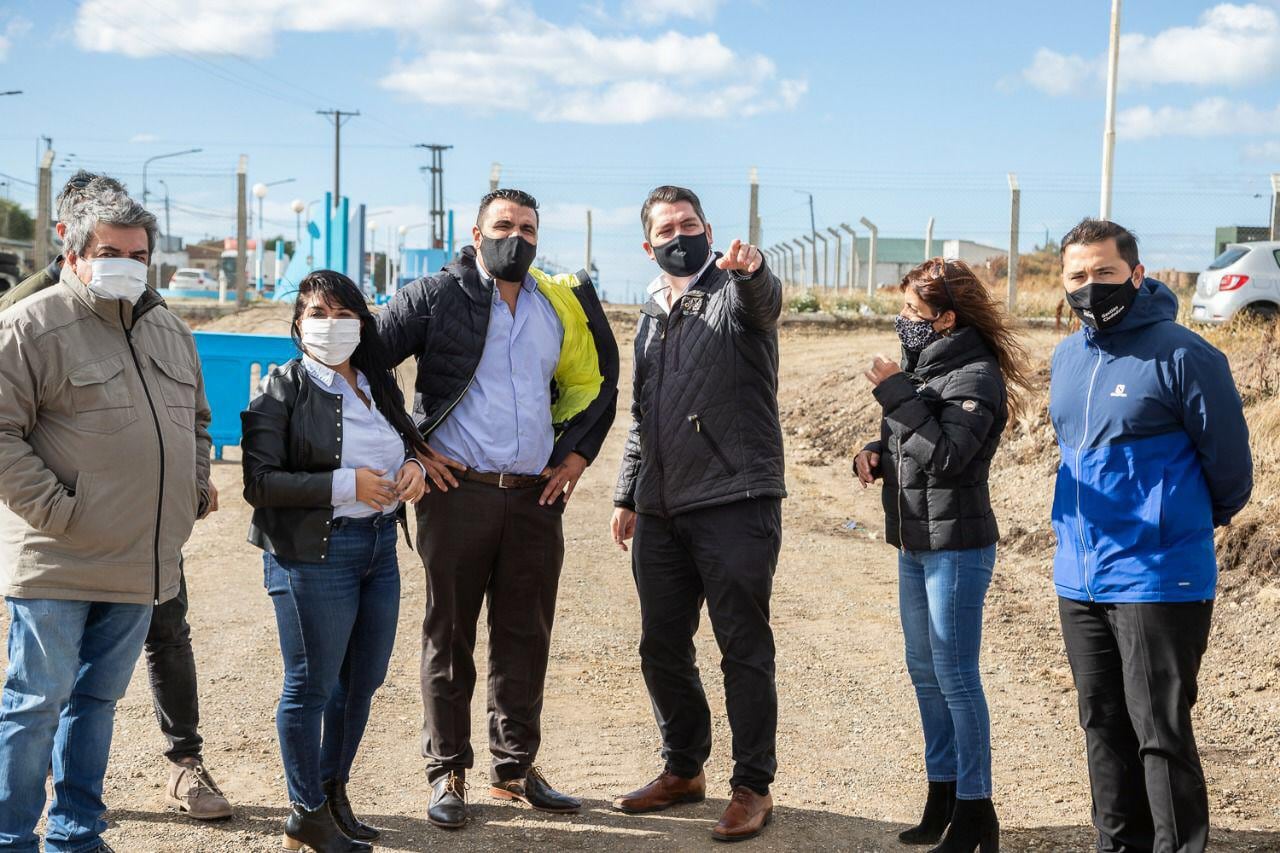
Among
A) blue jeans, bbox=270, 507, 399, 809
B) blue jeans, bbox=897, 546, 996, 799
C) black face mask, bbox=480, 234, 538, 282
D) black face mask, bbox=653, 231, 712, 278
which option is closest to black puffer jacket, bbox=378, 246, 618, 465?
black face mask, bbox=480, 234, 538, 282

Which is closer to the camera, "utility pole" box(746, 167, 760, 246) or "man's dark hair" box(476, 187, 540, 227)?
"man's dark hair" box(476, 187, 540, 227)

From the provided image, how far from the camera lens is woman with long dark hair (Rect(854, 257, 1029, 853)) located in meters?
4.17

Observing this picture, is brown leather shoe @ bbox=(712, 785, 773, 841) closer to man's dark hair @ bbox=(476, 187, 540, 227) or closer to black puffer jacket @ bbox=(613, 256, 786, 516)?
black puffer jacket @ bbox=(613, 256, 786, 516)

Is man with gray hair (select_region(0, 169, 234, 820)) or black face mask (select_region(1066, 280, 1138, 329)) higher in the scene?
black face mask (select_region(1066, 280, 1138, 329))

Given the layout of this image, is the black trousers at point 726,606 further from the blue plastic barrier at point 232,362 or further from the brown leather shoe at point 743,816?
the blue plastic barrier at point 232,362

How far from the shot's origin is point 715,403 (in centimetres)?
461

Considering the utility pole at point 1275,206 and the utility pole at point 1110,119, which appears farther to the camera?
the utility pole at point 1275,206

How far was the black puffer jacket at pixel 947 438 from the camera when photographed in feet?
13.6

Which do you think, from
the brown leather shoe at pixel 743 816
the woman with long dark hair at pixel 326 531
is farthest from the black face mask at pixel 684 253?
the brown leather shoe at pixel 743 816

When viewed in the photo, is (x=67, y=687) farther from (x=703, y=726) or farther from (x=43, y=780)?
(x=703, y=726)

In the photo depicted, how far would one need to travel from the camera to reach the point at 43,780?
3828 millimetres

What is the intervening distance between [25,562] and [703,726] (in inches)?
96.5

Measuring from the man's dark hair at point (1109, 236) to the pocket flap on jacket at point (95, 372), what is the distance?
294 centimetres

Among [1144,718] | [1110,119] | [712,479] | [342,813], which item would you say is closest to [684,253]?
[712,479]
